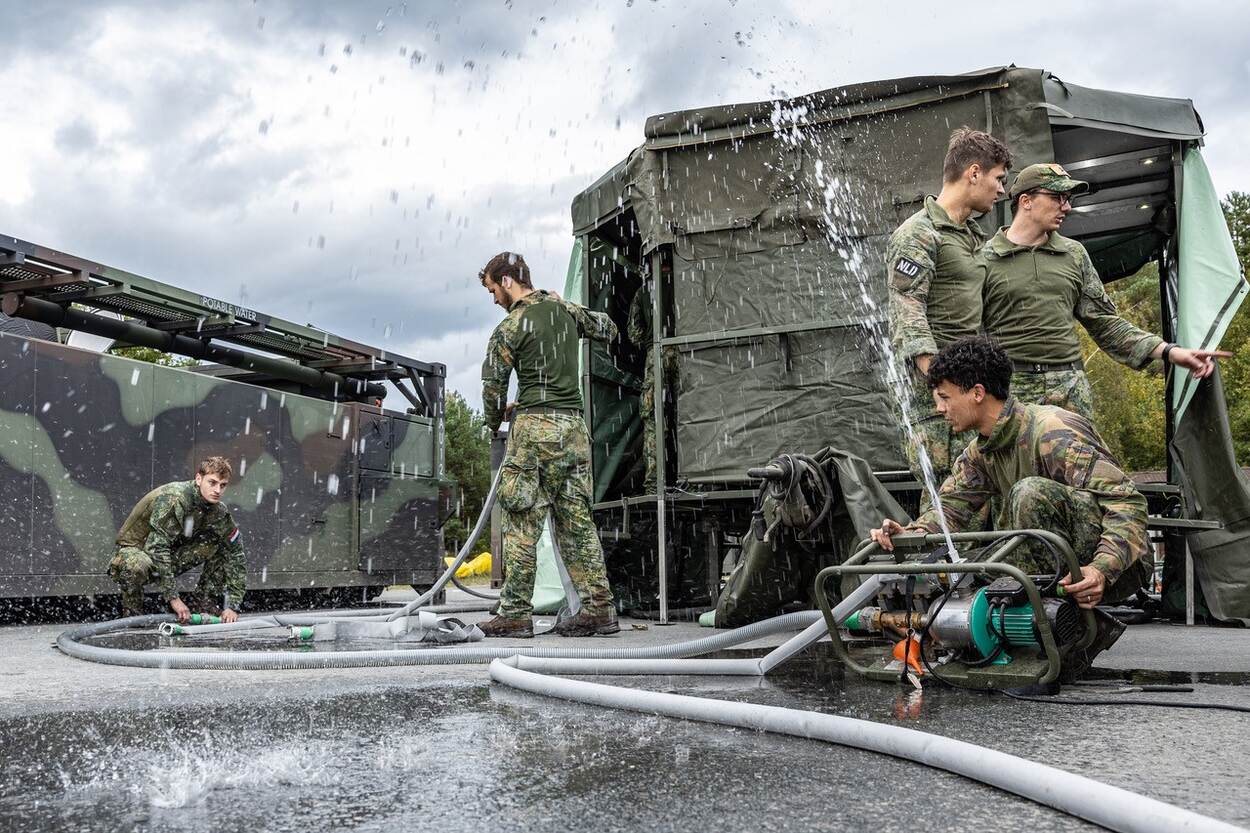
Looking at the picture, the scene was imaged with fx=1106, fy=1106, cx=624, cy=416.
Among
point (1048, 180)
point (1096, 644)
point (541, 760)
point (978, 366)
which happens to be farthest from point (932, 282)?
point (541, 760)

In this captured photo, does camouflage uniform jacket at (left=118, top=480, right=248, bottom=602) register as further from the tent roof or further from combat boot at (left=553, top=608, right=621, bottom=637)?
the tent roof

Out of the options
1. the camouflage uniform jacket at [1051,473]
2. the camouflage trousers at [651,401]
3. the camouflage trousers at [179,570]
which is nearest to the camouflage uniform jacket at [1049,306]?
the camouflage uniform jacket at [1051,473]

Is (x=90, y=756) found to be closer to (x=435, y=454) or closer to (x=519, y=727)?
(x=519, y=727)

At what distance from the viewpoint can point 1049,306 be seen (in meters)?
4.16

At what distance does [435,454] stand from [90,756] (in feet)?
28.1

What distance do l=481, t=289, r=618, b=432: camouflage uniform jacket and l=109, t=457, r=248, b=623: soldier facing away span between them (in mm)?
1879

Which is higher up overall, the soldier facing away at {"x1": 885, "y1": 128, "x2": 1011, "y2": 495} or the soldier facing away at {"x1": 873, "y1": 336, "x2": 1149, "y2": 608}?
the soldier facing away at {"x1": 885, "y1": 128, "x2": 1011, "y2": 495}

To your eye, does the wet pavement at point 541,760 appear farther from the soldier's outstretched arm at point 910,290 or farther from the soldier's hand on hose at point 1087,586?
the soldier's outstretched arm at point 910,290

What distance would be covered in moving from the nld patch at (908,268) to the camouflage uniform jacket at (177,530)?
14.1 feet

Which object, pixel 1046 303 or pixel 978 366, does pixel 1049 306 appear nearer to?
pixel 1046 303

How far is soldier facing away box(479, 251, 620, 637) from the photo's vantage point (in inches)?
202

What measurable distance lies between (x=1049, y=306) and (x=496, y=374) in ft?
8.42

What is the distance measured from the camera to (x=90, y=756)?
2.09 m

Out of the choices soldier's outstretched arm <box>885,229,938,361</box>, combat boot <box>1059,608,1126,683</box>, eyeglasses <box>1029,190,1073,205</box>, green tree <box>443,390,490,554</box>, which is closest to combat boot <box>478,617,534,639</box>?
soldier's outstretched arm <box>885,229,938,361</box>
